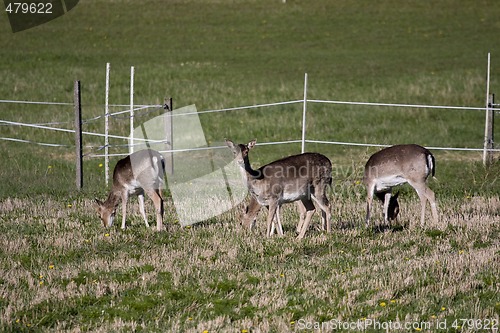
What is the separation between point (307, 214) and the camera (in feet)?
43.7

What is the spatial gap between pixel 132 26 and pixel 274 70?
1231cm

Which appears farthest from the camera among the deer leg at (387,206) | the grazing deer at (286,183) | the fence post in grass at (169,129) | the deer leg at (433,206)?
the fence post in grass at (169,129)

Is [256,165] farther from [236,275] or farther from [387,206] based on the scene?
[236,275]

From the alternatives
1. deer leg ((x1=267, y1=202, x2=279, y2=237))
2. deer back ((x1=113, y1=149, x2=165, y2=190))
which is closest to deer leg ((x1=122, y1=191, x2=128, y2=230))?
deer back ((x1=113, y1=149, x2=165, y2=190))

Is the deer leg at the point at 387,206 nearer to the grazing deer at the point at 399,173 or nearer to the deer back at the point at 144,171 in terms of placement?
the grazing deer at the point at 399,173

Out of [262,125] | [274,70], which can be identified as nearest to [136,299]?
[262,125]

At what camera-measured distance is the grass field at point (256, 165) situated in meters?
9.61

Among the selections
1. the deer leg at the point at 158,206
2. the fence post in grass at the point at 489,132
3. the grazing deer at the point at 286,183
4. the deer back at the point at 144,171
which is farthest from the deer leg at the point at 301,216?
the fence post in grass at the point at 489,132

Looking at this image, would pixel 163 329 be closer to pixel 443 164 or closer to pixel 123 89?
pixel 443 164

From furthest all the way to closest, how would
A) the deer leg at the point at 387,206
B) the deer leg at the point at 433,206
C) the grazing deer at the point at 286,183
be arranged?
1. the deer leg at the point at 387,206
2. the deer leg at the point at 433,206
3. the grazing deer at the point at 286,183

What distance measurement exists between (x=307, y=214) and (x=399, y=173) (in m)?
1.80

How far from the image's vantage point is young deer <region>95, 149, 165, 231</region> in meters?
13.8

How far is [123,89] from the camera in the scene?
34.0 metres

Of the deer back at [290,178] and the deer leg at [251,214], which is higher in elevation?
the deer back at [290,178]
